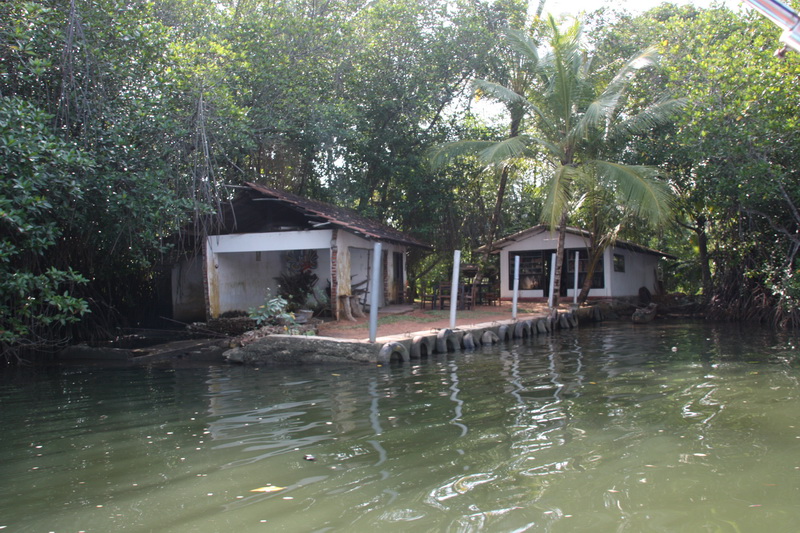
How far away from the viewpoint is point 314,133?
18234mm

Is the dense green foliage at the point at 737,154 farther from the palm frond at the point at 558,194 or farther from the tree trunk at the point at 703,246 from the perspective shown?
the palm frond at the point at 558,194

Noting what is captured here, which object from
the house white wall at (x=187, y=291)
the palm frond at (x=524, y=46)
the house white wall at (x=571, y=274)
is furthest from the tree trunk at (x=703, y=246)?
the house white wall at (x=187, y=291)

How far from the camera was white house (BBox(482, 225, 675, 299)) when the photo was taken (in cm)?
2148

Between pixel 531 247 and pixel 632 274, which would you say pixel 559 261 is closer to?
pixel 531 247

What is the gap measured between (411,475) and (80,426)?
12.9 ft

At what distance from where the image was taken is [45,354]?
41.3 ft

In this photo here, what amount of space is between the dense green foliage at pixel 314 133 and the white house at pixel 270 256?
0.84m

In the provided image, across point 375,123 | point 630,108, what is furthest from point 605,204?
point 375,123

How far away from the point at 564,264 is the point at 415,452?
18668 mm

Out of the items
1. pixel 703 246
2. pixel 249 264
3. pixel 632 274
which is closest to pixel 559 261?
pixel 703 246

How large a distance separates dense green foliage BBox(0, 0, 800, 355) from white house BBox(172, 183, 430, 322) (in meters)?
0.84

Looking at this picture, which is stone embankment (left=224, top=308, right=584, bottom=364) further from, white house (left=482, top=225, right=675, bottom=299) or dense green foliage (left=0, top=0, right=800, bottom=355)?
white house (left=482, top=225, right=675, bottom=299)

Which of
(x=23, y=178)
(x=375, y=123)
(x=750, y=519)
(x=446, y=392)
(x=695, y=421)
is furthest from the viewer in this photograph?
(x=375, y=123)

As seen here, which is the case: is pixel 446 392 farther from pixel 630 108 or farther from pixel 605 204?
pixel 630 108
